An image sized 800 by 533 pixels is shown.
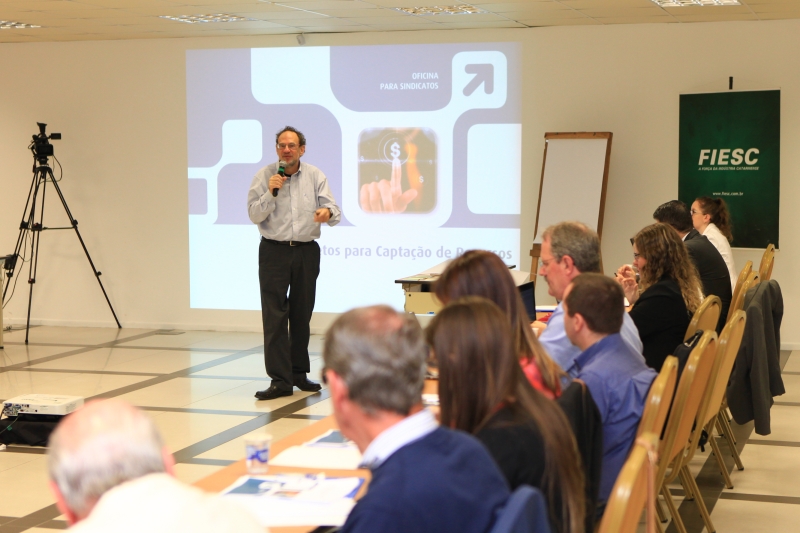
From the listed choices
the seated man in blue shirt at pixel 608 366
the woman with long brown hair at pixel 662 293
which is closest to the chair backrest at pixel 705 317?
the woman with long brown hair at pixel 662 293

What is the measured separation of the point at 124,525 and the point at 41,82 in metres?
9.48

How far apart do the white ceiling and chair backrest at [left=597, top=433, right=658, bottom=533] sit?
6035 millimetres

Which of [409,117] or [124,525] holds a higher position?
[409,117]

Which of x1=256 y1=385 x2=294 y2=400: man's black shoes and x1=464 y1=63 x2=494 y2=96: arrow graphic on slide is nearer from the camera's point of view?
x1=256 y1=385 x2=294 y2=400: man's black shoes

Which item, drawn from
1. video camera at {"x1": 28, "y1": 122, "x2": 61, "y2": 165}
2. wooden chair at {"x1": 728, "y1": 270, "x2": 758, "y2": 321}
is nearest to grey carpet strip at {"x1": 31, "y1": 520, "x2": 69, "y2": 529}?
wooden chair at {"x1": 728, "y1": 270, "x2": 758, "y2": 321}

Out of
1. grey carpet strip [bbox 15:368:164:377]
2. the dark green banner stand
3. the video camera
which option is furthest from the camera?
the video camera

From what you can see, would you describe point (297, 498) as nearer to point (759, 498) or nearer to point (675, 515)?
point (675, 515)

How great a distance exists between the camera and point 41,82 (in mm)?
9734

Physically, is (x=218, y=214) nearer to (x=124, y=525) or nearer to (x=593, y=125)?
(x=593, y=125)

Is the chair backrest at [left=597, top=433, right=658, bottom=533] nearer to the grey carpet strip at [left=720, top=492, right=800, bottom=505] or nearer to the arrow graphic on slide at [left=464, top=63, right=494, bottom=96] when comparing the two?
the grey carpet strip at [left=720, top=492, right=800, bottom=505]

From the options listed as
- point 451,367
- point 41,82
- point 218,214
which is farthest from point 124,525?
point 41,82

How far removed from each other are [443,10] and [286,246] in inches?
108

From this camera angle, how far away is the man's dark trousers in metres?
6.18

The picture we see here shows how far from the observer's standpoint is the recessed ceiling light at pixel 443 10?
296 inches
